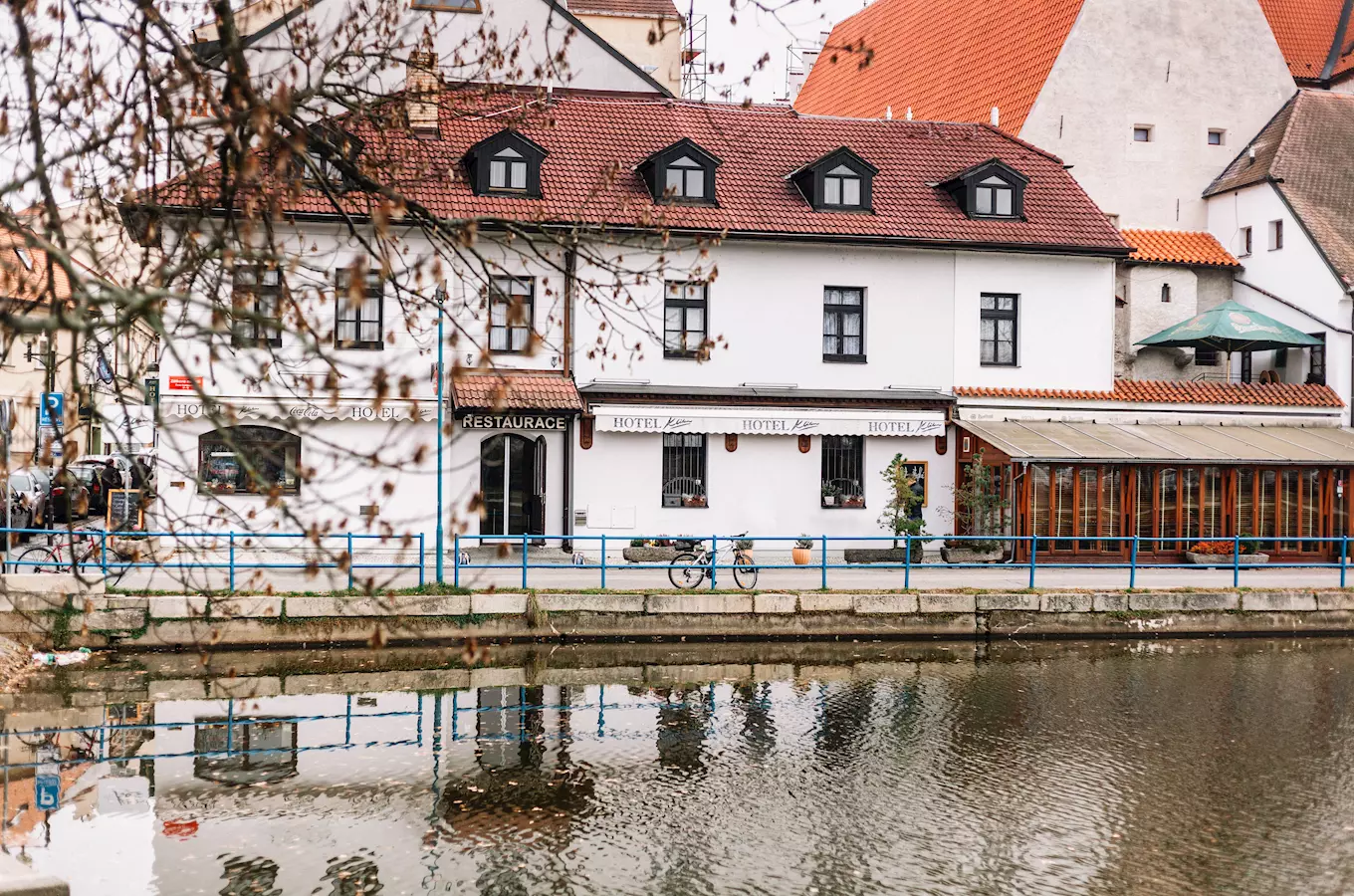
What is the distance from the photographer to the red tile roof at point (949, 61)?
36.6 m

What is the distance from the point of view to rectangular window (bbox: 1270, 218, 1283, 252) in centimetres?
3381

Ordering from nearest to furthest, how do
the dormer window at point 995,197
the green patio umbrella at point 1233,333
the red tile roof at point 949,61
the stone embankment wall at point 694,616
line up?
the stone embankment wall at point 694,616 < the dormer window at point 995,197 < the green patio umbrella at point 1233,333 < the red tile roof at point 949,61

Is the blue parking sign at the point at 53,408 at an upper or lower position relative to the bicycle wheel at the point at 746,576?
upper

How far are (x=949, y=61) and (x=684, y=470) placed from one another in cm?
2092

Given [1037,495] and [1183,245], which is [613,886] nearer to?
[1037,495]

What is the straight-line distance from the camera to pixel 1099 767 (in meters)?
14.1

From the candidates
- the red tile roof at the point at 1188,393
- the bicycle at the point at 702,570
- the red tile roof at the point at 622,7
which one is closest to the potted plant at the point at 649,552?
the bicycle at the point at 702,570

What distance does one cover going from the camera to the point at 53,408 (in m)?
7.41

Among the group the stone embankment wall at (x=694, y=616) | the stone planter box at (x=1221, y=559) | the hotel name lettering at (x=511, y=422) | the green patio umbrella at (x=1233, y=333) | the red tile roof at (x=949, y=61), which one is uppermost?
the red tile roof at (x=949, y=61)

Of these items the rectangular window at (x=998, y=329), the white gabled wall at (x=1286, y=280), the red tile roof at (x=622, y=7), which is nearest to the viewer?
the rectangular window at (x=998, y=329)

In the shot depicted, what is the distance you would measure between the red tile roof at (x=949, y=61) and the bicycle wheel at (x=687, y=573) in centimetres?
1461

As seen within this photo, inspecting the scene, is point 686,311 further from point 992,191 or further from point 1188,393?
point 1188,393

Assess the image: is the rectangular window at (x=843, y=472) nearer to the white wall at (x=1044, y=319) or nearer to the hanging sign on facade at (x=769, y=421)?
the hanging sign on facade at (x=769, y=421)

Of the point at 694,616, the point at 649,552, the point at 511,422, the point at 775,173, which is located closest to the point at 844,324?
the point at 775,173
